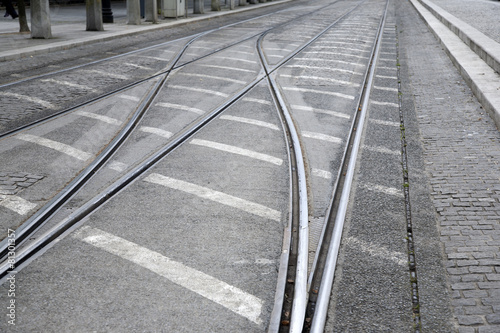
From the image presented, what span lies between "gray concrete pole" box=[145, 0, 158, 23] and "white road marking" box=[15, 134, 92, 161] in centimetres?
1803

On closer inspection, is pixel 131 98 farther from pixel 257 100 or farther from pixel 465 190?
pixel 465 190

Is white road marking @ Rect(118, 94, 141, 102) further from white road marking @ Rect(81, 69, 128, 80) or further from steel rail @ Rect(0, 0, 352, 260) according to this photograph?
white road marking @ Rect(81, 69, 128, 80)

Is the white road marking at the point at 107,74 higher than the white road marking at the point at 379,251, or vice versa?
the white road marking at the point at 379,251

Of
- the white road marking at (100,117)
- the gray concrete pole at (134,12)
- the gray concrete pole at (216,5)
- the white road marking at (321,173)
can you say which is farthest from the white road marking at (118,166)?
→ the gray concrete pole at (216,5)

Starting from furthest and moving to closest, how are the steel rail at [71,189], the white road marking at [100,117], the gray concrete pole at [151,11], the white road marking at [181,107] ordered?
1. the gray concrete pole at [151,11]
2. the white road marking at [181,107]
3. the white road marking at [100,117]
4. the steel rail at [71,189]

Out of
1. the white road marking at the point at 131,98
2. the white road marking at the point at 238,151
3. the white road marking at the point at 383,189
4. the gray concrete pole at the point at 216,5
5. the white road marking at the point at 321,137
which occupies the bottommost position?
the white road marking at the point at 131,98

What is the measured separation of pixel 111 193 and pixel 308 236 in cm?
208

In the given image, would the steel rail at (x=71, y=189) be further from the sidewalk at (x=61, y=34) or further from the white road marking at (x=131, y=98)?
the sidewalk at (x=61, y=34)

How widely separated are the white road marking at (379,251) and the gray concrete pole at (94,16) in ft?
58.3

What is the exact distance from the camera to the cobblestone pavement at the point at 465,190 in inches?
157

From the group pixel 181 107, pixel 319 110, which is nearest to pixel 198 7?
pixel 181 107

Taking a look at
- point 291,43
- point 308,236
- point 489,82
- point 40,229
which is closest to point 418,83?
point 489,82

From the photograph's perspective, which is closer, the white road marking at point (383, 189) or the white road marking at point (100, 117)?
the white road marking at point (383, 189)

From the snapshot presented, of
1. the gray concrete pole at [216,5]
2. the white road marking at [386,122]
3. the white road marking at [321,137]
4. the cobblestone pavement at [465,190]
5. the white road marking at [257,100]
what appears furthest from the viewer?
the gray concrete pole at [216,5]
